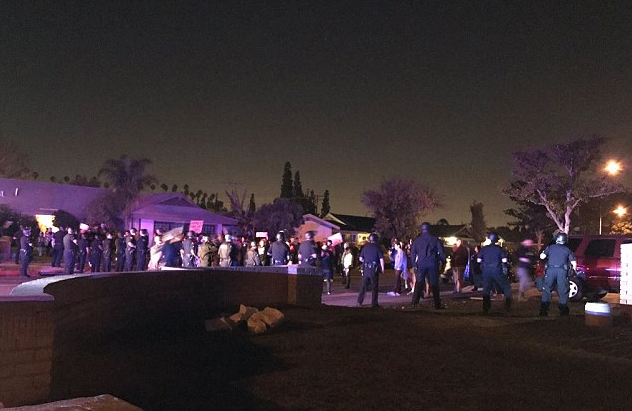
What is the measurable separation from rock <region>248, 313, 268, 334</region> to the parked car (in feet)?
35.7

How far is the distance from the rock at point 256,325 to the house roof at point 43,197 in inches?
1582

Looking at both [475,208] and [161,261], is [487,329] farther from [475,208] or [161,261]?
[475,208]

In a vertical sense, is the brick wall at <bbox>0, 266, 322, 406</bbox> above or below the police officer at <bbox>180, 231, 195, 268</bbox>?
below

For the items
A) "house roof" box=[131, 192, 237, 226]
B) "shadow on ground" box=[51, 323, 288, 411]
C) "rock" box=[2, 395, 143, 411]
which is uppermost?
"house roof" box=[131, 192, 237, 226]

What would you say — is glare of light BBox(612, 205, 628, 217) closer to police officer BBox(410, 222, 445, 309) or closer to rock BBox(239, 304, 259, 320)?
police officer BBox(410, 222, 445, 309)

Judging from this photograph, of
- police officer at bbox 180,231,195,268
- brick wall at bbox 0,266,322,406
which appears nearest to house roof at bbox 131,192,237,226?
police officer at bbox 180,231,195,268

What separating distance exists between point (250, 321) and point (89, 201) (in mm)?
42816

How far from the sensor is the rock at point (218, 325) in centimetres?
910

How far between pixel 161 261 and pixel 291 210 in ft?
130

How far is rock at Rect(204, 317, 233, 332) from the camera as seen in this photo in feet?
29.9

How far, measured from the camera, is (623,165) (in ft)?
113

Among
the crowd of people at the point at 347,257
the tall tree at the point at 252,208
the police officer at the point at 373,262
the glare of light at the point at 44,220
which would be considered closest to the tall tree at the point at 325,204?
the tall tree at the point at 252,208

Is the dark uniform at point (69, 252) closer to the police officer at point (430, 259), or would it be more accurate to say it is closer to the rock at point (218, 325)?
the police officer at point (430, 259)

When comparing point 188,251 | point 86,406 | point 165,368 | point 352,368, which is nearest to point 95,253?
point 188,251
